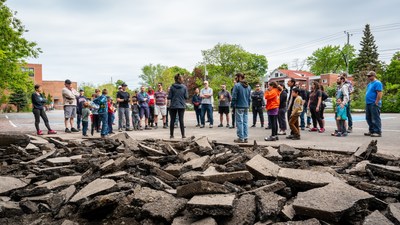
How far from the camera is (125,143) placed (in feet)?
23.4

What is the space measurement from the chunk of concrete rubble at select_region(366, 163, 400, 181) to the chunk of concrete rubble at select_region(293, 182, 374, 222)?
108 centimetres

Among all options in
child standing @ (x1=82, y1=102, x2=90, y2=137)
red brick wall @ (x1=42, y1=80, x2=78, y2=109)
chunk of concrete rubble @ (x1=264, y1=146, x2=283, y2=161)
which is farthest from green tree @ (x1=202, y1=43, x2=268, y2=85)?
chunk of concrete rubble @ (x1=264, y1=146, x2=283, y2=161)

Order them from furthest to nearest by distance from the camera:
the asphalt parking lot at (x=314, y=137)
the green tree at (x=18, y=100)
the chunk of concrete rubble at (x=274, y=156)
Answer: the green tree at (x=18, y=100) → the asphalt parking lot at (x=314, y=137) → the chunk of concrete rubble at (x=274, y=156)

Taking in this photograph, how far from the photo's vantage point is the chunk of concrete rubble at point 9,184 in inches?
179

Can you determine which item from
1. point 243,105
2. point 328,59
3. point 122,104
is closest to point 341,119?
point 243,105

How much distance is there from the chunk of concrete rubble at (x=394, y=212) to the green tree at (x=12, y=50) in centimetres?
2998

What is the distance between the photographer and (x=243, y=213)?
3.16 metres

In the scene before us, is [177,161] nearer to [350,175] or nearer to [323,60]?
[350,175]

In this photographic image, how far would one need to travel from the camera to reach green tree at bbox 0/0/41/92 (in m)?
26.4

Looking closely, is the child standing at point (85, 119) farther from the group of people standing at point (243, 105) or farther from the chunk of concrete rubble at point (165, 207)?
the chunk of concrete rubble at point (165, 207)

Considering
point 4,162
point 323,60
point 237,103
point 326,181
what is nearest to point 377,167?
point 326,181

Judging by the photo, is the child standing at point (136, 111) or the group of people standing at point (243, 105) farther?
the child standing at point (136, 111)

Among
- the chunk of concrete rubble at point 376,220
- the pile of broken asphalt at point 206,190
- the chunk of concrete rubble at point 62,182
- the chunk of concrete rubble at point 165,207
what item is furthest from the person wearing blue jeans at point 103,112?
the chunk of concrete rubble at point 376,220

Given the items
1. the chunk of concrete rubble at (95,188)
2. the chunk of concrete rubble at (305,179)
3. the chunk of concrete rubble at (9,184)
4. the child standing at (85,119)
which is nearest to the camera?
the chunk of concrete rubble at (305,179)
